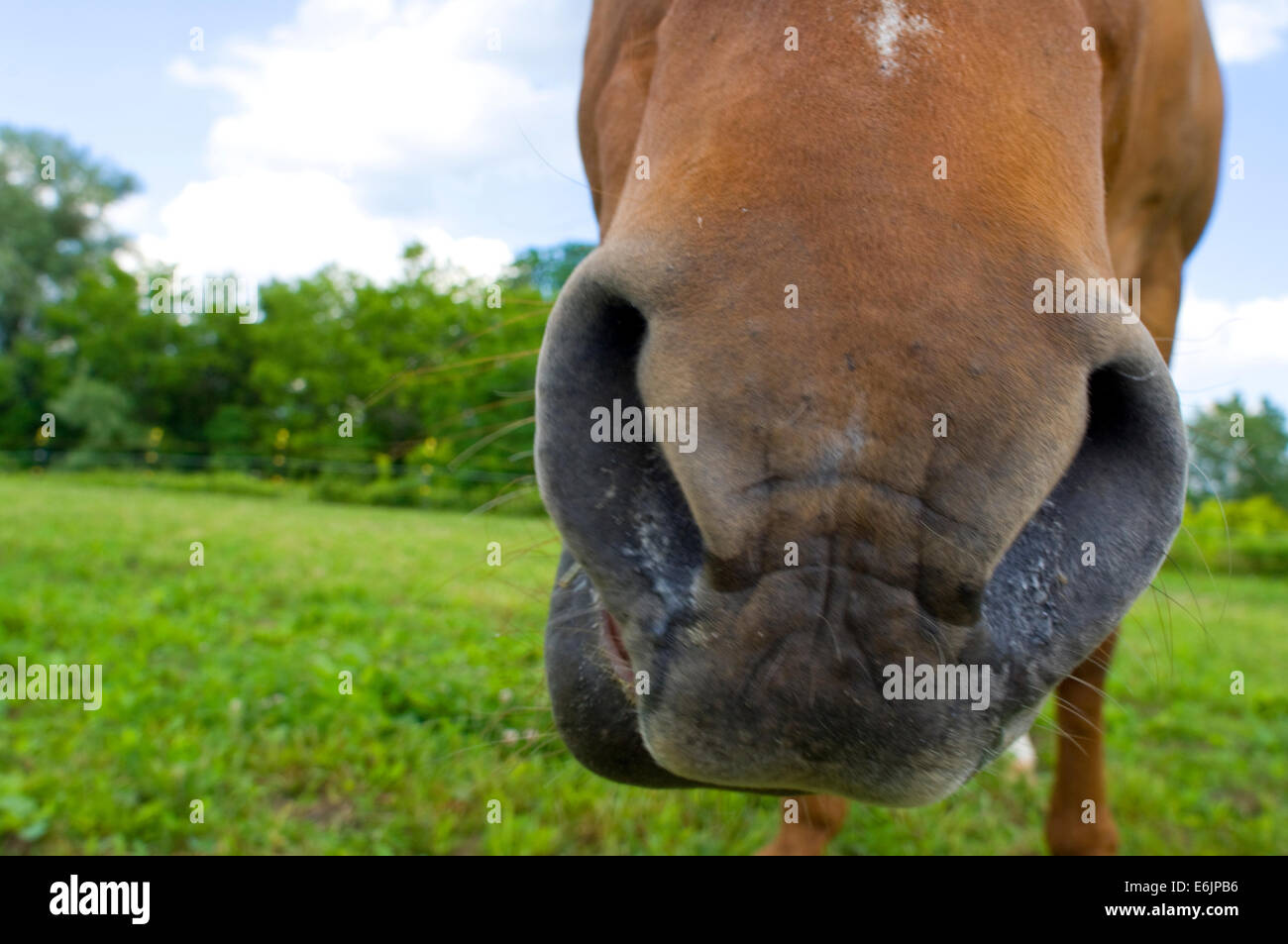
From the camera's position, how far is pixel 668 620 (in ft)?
3.40

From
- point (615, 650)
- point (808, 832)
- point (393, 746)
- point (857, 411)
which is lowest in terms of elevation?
point (808, 832)

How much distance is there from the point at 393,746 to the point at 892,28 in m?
2.89

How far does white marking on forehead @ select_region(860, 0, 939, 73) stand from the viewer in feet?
3.64

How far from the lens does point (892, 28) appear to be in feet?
3.72

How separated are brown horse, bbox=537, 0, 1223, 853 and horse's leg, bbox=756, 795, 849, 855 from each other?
1453 mm

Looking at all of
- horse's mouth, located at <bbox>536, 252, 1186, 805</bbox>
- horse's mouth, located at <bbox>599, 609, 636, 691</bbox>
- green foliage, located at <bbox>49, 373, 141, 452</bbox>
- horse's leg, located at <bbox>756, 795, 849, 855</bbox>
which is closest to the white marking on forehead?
horse's mouth, located at <bbox>536, 252, 1186, 805</bbox>

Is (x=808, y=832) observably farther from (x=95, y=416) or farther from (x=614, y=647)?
(x=95, y=416)

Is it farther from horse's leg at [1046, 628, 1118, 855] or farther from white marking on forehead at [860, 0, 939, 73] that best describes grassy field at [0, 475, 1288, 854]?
white marking on forehead at [860, 0, 939, 73]

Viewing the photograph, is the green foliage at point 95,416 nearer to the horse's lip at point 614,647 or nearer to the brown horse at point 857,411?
the horse's lip at point 614,647

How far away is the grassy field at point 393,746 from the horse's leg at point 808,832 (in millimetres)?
159

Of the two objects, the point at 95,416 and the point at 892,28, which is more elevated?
the point at 95,416

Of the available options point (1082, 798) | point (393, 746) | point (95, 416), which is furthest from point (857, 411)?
point (95, 416)
